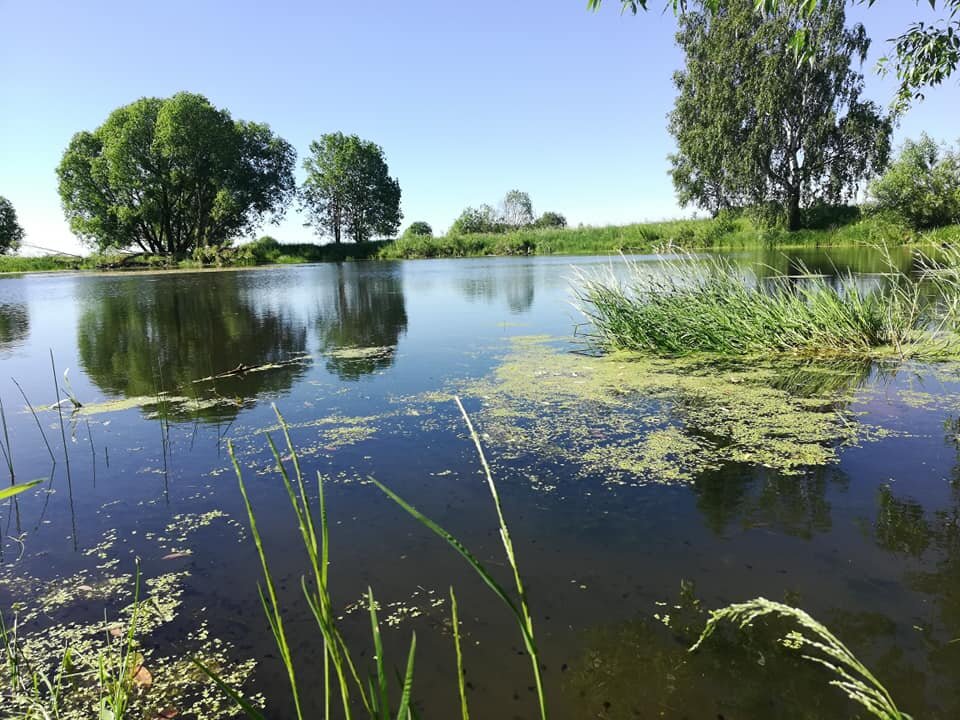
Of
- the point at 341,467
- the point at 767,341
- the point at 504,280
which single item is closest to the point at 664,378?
the point at 767,341

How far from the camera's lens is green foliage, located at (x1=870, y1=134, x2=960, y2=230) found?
65.7ft

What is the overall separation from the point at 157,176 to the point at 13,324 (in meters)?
26.1

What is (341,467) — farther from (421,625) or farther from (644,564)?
(644,564)

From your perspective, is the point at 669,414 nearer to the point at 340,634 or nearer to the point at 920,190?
the point at 340,634

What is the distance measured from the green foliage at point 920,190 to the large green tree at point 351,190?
3322cm

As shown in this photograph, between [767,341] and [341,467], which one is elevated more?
[767,341]

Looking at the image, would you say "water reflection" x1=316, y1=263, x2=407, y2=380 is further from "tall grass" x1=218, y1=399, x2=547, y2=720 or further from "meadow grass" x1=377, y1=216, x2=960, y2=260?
"meadow grass" x1=377, y1=216, x2=960, y2=260

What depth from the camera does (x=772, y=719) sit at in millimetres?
1312

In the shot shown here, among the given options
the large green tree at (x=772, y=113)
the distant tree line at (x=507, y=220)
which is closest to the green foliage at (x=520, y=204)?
the distant tree line at (x=507, y=220)

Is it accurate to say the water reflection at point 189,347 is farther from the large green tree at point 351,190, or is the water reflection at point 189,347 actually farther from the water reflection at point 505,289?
the large green tree at point 351,190

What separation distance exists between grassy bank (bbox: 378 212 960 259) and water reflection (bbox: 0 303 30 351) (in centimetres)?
1306

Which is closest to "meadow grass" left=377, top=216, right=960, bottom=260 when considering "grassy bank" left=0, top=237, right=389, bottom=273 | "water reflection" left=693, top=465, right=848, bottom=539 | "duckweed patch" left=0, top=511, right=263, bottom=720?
"grassy bank" left=0, top=237, right=389, bottom=273

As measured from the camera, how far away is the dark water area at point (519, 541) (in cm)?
146

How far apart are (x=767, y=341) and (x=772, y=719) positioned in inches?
161
